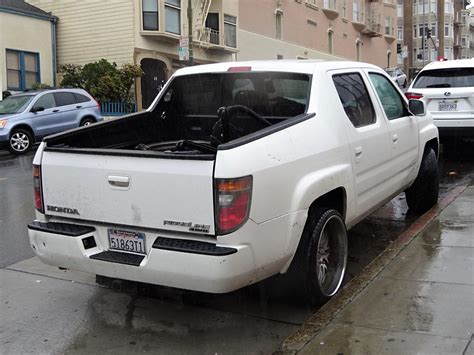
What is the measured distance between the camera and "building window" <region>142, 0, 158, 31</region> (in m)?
25.0

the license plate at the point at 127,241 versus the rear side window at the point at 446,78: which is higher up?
the rear side window at the point at 446,78

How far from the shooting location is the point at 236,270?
3.50 meters

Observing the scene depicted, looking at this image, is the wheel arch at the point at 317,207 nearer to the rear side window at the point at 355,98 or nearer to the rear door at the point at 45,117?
the rear side window at the point at 355,98

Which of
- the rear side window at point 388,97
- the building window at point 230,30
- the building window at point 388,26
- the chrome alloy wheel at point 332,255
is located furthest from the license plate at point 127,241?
the building window at point 388,26

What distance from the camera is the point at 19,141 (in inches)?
591

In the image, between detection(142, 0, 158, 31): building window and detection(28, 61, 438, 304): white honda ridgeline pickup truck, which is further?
detection(142, 0, 158, 31): building window

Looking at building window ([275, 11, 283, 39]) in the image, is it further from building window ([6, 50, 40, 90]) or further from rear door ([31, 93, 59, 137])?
rear door ([31, 93, 59, 137])

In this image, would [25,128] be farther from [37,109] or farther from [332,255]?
[332,255]

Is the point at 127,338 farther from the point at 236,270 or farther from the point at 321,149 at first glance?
the point at 321,149

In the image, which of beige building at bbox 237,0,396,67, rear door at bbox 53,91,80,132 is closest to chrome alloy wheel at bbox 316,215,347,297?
rear door at bbox 53,91,80,132

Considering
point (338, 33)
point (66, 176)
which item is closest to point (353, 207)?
point (66, 176)

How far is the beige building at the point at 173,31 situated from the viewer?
25.0 m

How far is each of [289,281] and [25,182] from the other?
751 centimetres

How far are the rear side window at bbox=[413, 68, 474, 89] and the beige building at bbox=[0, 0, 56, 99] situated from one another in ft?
57.7
